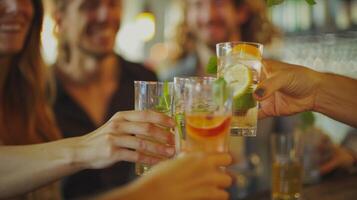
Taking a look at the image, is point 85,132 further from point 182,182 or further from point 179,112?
point 182,182

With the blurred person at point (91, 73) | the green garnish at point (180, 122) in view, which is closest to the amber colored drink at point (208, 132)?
the green garnish at point (180, 122)

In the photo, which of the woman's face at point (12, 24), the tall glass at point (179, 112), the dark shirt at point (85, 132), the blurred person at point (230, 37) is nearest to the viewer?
the tall glass at point (179, 112)

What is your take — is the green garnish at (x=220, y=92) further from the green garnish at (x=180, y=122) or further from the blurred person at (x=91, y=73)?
the blurred person at (x=91, y=73)

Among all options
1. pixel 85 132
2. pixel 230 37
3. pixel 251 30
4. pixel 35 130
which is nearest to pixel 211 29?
pixel 230 37

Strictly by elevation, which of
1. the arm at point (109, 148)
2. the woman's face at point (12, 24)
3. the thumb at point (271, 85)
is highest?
the woman's face at point (12, 24)

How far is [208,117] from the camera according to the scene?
1114mm

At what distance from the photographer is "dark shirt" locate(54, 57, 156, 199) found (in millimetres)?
2854

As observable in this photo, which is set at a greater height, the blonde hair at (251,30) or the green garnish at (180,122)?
the blonde hair at (251,30)

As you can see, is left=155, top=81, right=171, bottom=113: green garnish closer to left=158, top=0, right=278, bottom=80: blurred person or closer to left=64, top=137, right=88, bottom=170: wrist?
left=64, top=137, right=88, bottom=170: wrist

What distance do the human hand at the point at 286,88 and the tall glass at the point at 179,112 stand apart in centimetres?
26

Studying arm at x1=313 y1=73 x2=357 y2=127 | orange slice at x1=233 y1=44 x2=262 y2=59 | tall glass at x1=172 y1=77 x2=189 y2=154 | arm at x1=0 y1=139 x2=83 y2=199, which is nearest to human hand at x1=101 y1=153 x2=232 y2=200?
tall glass at x1=172 y1=77 x2=189 y2=154

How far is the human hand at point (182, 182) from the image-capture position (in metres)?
0.71

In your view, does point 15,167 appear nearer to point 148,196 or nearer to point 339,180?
point 148,196

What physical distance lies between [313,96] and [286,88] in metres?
0.15
